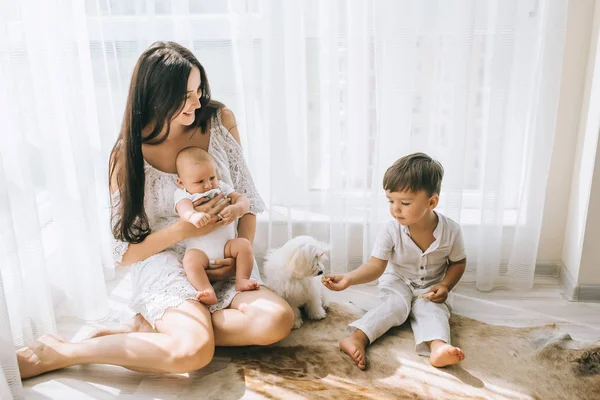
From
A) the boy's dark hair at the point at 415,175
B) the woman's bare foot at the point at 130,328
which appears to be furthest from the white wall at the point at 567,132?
the woman's bare foot at the point at 130,328

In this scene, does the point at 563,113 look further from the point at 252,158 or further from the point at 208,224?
the point at 208,224

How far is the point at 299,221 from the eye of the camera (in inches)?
90.0

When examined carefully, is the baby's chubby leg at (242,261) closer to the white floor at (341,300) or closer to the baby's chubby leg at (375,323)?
the white floor at (341,300)

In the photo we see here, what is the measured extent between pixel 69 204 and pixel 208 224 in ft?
1.74

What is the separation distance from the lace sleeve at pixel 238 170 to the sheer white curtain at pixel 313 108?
212mm

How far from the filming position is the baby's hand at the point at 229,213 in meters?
1.78

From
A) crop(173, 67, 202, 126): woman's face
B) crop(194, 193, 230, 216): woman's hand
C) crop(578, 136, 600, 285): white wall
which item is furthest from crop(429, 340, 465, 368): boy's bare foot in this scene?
crop(173, 67, 202, 126): woman's face

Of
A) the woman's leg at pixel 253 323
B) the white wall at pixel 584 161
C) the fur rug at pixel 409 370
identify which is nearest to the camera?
the fur rug at pixel 409 370

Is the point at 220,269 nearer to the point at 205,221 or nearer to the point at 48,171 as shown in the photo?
the point at 205,221

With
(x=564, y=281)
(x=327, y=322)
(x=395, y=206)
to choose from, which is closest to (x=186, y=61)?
(x=395, y=206)

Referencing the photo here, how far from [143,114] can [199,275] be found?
0.51 metres

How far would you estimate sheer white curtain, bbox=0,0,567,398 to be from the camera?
1.91m

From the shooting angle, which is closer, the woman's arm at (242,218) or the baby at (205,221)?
the baby at (205,221)

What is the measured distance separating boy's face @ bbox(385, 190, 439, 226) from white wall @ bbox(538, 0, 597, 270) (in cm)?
60
